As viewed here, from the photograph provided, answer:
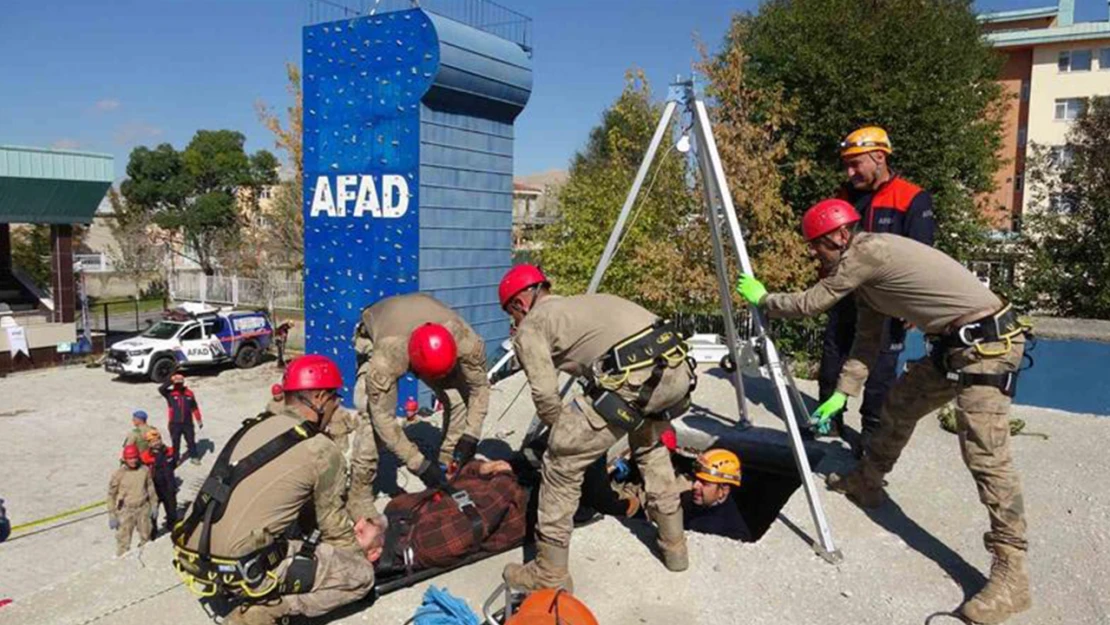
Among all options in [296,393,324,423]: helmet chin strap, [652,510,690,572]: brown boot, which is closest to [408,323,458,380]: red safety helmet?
[296,393,324,423]: helmet chin strap

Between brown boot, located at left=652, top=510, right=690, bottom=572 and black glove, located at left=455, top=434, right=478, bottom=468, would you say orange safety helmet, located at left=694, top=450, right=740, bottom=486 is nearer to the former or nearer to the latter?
brown boot, located at left=652, top=510, right=690, bottom=572

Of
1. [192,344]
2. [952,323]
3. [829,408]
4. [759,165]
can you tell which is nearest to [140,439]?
[829,408]

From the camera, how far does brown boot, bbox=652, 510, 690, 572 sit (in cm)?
494

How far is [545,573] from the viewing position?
4.46 m

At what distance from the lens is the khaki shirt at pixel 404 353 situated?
5555 millimetres

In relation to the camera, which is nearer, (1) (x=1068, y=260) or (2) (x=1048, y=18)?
(1) (x=1068, y=260)

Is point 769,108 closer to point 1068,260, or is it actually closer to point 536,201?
point 1068,260

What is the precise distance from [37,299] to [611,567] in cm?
2510

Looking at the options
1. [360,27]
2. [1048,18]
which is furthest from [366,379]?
[1048,18]

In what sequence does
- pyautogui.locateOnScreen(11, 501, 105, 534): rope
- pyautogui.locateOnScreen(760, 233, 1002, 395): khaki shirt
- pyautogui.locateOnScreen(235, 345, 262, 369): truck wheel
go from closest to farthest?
pyautogui.locateOnScreen(760, 233, 1002, 395): khaki shirt < pyautogui.locateOnScreen(11, 501, 105, 534): rope < pyautogui.locateOnScreen(235, 345, 262, 369): truck wheel

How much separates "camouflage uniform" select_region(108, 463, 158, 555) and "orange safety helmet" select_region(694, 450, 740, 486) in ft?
21.9

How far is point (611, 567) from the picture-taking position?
16.6ft

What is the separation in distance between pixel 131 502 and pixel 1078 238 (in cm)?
2152

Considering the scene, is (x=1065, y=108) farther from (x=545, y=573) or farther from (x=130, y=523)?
(x=545, y=573)
